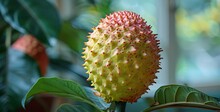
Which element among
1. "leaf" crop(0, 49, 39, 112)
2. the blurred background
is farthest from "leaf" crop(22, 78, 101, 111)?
the blurred background

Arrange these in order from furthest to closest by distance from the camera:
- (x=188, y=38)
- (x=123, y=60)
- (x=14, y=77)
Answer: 1. (x=188, y=38)
2. (x=14, y=77)
3. (x=123, y=60)

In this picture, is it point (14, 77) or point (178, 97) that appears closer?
point (178, 97)

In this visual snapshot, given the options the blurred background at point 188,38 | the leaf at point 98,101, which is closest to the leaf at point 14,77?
the leaf at point 98,101

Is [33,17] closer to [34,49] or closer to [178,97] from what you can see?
[34,49]

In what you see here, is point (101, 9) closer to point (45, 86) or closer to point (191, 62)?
point (191, 62)

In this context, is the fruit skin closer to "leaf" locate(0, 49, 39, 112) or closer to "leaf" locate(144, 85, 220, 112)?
Answer: "leaf" locate(0, 49, 39, 112)

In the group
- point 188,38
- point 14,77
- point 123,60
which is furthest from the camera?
point 188,38

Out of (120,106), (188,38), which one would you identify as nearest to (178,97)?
(120,106)

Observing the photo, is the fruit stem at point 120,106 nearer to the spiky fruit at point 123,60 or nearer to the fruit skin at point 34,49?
the spiky fruit at point 123,60
